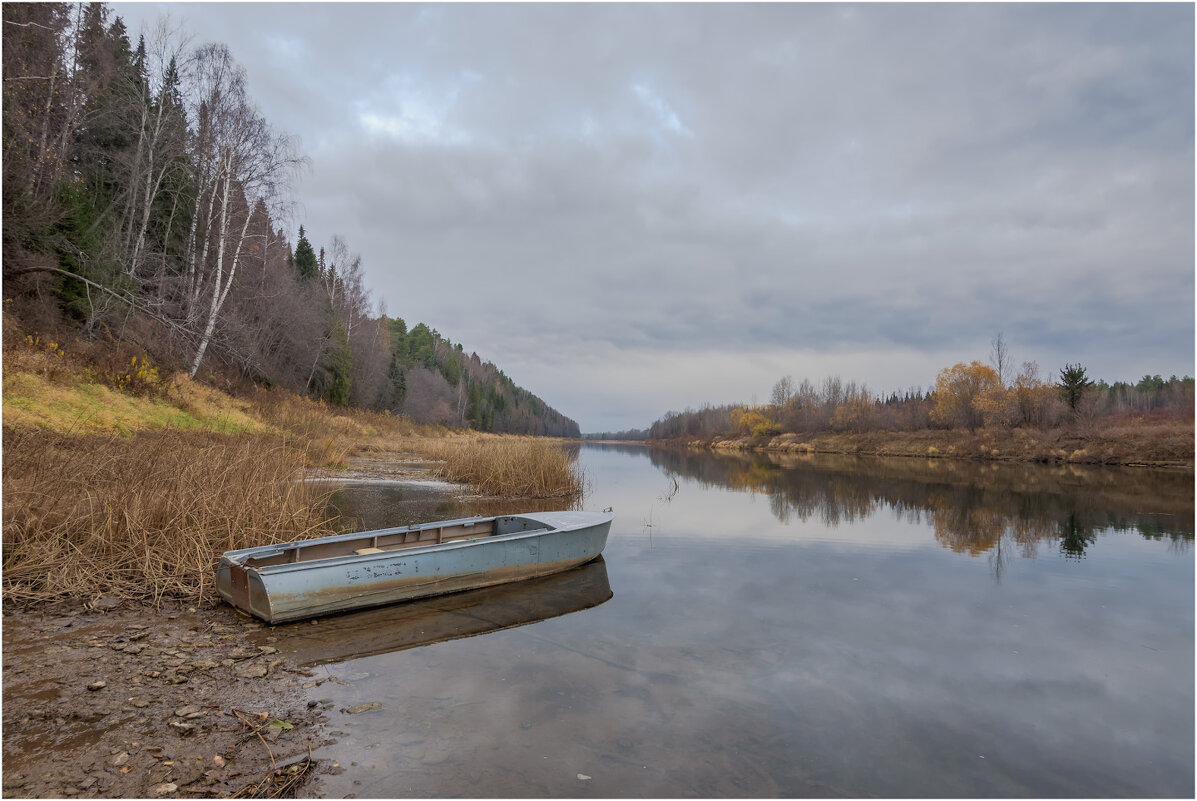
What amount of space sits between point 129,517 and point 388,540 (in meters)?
2.86

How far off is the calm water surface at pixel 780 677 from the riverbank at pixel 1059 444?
28.0 meters

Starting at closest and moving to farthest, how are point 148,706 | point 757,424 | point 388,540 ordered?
point 148,706 → point 388,540 → point 757,424

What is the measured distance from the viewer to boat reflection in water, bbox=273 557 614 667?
565cm

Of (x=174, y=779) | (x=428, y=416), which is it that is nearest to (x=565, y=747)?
(x=174, y=779)

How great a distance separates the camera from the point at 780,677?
5.37 metres

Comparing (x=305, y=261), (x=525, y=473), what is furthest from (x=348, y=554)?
(x=305, y=261)

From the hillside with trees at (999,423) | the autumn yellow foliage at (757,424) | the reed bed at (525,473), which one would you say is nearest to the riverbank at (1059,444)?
the hillside with trees at (999,423)

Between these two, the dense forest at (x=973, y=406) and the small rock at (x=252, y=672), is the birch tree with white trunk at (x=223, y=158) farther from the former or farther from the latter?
the dense forest at (x=973, y=406)

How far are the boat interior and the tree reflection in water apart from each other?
27.2 feet

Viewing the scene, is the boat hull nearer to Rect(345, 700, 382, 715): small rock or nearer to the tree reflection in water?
Rect(345, 700, 382, 715): small rock

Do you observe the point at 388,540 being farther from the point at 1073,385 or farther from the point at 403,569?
the point at 1073,385

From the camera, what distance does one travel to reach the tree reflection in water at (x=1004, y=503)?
12.5 m

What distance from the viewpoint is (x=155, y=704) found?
4.11 metres

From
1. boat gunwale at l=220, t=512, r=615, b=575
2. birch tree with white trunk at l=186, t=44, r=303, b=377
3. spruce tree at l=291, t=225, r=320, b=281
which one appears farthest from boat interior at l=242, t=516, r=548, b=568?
spruce tree at l=291, t=225, r=320, b=281
